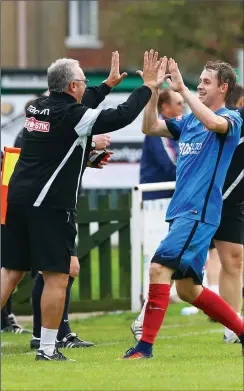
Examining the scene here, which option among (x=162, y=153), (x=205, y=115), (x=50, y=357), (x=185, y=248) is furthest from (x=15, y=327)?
(x=205, y=115)

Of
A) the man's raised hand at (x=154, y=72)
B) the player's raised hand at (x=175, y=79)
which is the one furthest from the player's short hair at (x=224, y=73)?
the player's raised hand at (x=175, y=79)

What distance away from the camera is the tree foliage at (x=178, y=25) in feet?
132

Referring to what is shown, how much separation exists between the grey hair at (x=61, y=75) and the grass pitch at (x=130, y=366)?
186 centimetres

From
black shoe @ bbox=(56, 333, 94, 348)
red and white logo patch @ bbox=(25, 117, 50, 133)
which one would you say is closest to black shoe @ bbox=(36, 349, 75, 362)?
black shoe @ bbox=(56, 333, 94, 348)

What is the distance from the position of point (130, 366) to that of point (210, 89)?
209 cm

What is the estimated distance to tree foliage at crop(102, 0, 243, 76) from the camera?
40.4 m

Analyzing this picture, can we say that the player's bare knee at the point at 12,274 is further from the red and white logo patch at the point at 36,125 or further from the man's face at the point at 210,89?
the man's face at the point at 210,89

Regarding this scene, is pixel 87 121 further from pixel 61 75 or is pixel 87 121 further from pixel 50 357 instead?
pixel 50 357

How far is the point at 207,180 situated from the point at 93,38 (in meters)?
38.5

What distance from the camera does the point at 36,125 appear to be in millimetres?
Result: 8641

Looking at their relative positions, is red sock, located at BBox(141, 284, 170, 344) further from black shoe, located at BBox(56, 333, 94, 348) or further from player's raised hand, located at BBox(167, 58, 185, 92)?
black shoe, located at BBox(56, 333, 94, 348)

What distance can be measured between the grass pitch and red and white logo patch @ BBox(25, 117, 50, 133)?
1566 mm

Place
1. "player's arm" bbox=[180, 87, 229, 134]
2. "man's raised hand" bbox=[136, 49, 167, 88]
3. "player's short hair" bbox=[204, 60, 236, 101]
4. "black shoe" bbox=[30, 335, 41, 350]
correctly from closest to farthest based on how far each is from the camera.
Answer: "player's arm" bbox=[180, 87, 229, 134]
"man's raised hand" bbox=[136, 49, 167, 88]
"player's short hair" bbox=[204, 60, 236, 101]
"black shoe" bbox=[30, 335, 41, 350]

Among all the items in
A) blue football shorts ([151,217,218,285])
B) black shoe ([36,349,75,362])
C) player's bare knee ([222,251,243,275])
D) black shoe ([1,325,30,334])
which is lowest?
black shoe ([1,325,30,334])
